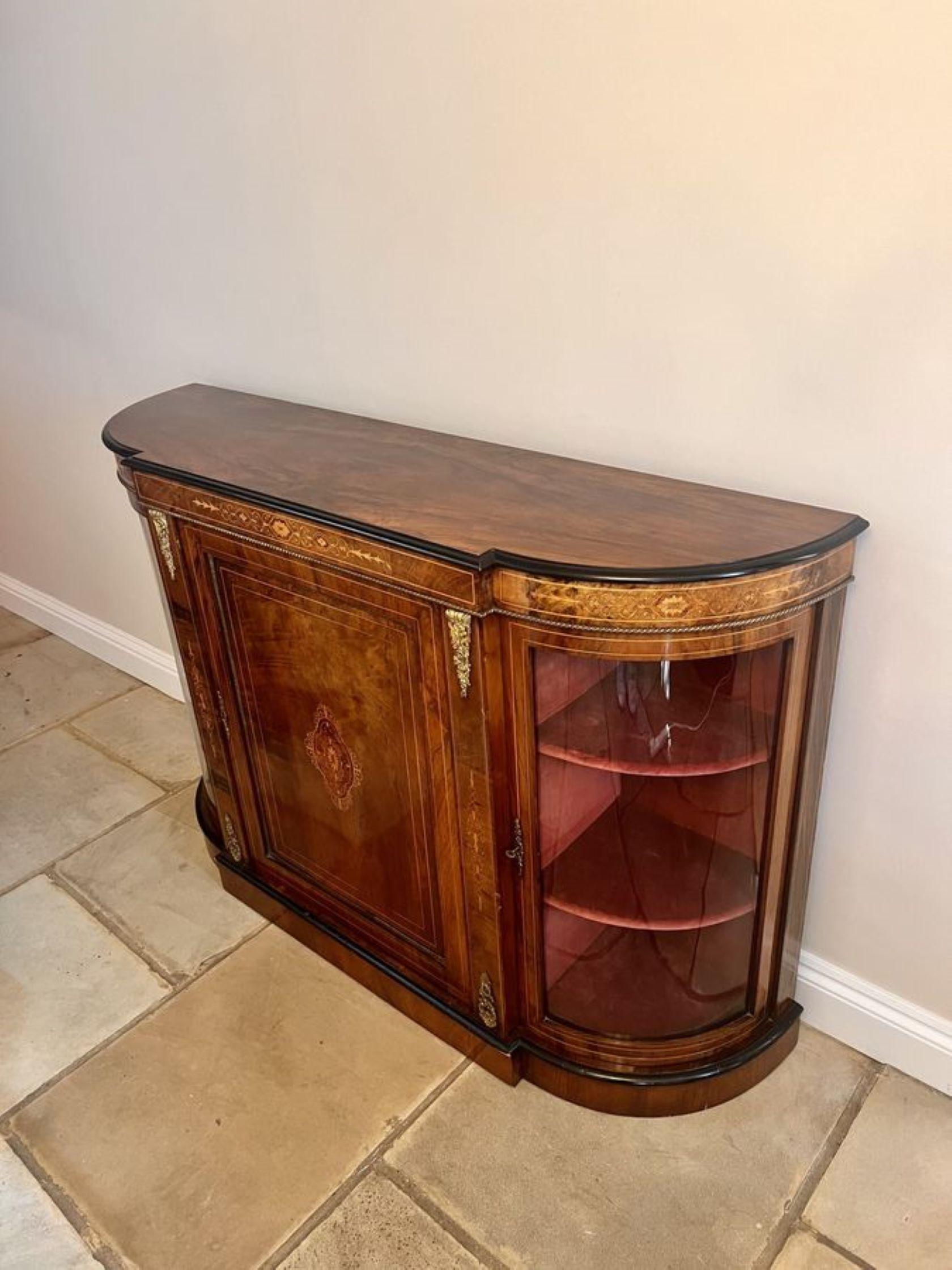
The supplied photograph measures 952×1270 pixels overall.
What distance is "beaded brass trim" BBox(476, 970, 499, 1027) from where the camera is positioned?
5.06 ft

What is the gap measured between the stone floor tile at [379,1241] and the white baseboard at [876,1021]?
0.71 m

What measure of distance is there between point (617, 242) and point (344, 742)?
85 centimetres

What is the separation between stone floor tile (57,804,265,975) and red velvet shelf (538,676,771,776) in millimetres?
997

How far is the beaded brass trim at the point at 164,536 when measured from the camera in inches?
64.0

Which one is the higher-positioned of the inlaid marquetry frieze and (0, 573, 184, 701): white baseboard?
the inlaid marquetry frieze

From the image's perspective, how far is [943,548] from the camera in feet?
4.06

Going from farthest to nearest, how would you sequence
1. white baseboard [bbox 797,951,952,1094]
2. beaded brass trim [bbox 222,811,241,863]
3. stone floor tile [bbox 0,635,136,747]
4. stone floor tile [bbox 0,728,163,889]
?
stone floor tile [bbox 0,635,136,747] → stone floor tile [bbox 0,728,163,889] → beaded brass trim [bbox 222,811,241,863] → white baseboard [bbox 797,951,952,1094]

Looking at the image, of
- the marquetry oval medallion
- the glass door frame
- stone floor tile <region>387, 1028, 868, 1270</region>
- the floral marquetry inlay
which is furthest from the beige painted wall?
the marquetry oval medallion

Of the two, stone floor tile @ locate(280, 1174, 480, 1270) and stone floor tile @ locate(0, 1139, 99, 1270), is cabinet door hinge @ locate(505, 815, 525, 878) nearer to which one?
stone floor tile @ locate(280, 1174, 480, 1270)

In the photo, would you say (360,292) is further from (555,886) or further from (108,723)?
(108,723)

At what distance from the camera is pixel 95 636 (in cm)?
295

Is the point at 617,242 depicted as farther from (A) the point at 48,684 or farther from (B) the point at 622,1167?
(A) the point at 48,684

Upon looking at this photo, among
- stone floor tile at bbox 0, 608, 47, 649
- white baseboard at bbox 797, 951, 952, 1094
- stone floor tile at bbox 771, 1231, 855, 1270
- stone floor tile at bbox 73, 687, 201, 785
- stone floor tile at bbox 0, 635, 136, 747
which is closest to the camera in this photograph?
stone floor tile at bbox 771, 1231, 855, 1270

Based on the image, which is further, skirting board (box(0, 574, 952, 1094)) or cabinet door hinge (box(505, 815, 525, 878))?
skirting board (box(0, 574, 952, 1094))
